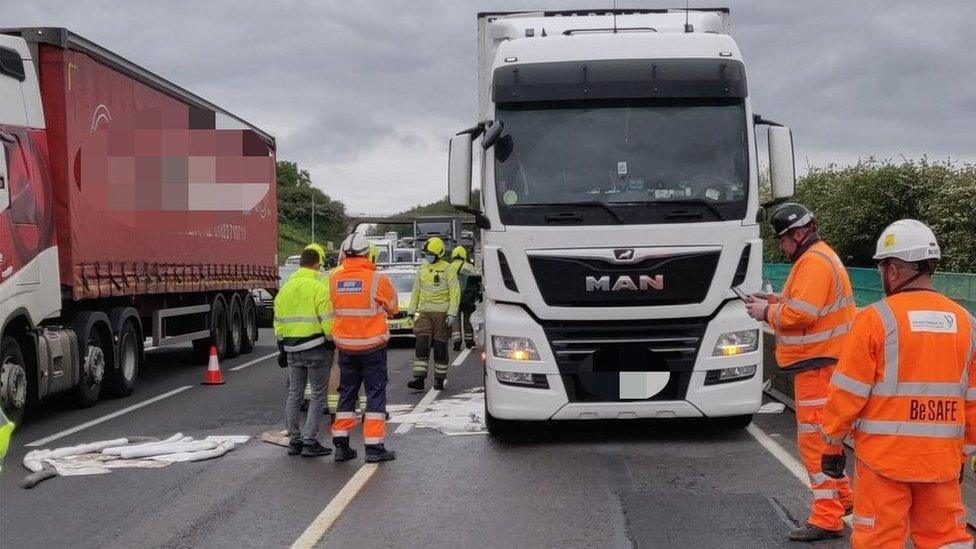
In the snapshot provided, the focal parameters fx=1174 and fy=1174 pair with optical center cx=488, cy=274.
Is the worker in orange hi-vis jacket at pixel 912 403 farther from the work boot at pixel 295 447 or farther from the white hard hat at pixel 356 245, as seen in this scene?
the work boot at pixel 295 447

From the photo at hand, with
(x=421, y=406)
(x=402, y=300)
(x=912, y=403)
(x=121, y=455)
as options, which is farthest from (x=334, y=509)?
(x=402, y=300)

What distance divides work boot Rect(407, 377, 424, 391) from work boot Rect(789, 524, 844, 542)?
25.7ft

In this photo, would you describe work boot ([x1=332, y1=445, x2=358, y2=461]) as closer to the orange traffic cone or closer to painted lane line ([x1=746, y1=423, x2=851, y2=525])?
painted lane line ([x1=746, y1=423, x2=851, y2=525])

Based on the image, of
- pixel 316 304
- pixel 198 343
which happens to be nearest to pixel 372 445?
pixel 316 304

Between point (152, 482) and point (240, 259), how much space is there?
12000 mm

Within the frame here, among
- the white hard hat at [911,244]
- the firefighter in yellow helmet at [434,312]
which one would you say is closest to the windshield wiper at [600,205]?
the white hard hat at [911,244]

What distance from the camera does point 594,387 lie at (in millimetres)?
9273

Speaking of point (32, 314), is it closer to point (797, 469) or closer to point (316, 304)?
point (316, 304)

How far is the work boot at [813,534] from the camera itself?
641cm

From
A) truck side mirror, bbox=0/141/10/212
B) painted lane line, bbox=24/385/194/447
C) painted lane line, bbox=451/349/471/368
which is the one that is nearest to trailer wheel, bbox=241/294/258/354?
painted lane line, bbox=451/349/471/368

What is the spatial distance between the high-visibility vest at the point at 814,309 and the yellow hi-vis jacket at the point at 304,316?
4051 millimetres

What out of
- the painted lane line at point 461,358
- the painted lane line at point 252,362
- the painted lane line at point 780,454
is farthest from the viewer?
the painted lane line at point 252,362

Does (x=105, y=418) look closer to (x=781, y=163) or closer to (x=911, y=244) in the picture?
(x=781, y=163)

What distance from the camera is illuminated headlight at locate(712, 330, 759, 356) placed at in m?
9.26
